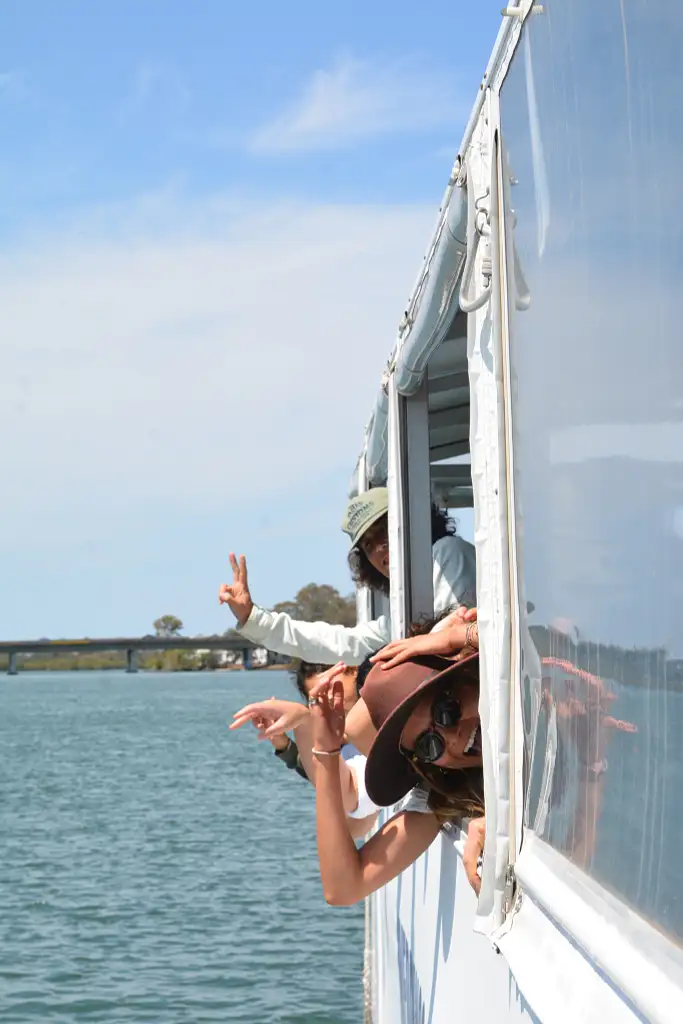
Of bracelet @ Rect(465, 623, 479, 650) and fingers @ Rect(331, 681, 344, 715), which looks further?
fingers @ Rect(331, 681, 344, 715)

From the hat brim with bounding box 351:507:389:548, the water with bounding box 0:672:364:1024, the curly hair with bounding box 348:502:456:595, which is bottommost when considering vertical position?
the water with bounding box 0:672:364:1024

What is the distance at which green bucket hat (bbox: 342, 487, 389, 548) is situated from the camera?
547 centimetres

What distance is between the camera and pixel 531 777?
2.37m

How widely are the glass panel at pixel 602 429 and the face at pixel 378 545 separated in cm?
313

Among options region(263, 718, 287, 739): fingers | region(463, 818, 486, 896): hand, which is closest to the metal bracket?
region(463, 818, 486, 896): hand

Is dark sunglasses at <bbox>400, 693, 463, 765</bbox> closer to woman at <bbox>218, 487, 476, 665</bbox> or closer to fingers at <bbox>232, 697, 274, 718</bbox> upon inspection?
fingers at <bbox>232, 697, 274, 718</bbox>

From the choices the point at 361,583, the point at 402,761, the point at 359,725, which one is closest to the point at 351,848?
the point at 402,761

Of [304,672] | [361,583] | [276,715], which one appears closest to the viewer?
[276,715]

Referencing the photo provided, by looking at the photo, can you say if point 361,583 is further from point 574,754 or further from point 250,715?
point 574,754

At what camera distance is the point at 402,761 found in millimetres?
3367

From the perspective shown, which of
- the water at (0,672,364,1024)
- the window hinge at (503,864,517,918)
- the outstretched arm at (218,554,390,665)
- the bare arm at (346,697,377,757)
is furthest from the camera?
the water at (0,672,364,1024)

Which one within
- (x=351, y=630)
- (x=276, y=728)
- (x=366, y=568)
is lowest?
(x=276, y=728)

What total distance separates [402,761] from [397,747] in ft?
0.26

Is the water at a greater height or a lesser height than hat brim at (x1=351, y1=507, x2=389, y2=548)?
lesser
